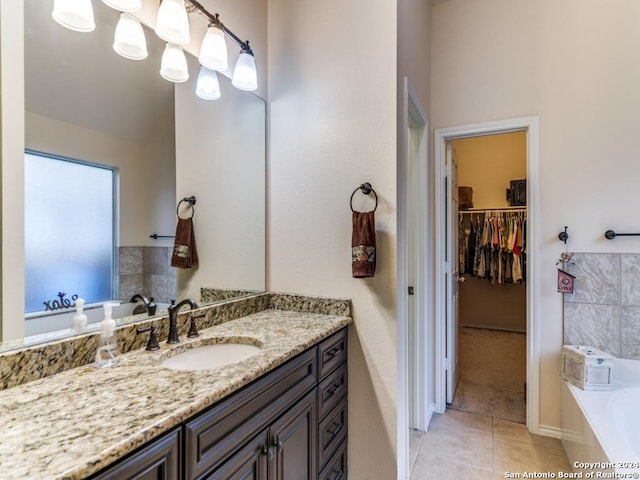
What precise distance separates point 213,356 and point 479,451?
6.02 ft

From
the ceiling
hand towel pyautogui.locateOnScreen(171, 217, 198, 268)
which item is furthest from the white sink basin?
the ceiling

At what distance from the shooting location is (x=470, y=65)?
2.53 metres

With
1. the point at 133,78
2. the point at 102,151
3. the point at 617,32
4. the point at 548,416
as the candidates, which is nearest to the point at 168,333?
the point at 102,151

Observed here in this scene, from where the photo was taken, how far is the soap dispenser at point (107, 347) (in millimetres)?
1060

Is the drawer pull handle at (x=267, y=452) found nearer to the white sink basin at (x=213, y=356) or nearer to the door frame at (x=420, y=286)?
the white sink basin at (x=213, y=356)

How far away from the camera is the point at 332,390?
5.20 feet

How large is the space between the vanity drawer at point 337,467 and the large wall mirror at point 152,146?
0.95 metres

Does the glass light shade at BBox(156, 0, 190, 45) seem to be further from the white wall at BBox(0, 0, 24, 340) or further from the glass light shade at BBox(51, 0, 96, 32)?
the white wall at BBox(0, 0, 24, 340)

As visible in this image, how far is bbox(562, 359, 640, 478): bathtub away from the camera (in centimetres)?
140

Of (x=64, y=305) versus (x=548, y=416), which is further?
(x=548, y=416)

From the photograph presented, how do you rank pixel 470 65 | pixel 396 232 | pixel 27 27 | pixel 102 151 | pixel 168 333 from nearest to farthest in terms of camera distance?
pixel 27 27 < pixel 102 151 < pixel 168 333 < pixel 396 232 < pixel 470 65

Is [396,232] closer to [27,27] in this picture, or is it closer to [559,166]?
[559,166]

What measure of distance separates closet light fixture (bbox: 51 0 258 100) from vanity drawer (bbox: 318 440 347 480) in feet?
6.20

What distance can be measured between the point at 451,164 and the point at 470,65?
74 cm
